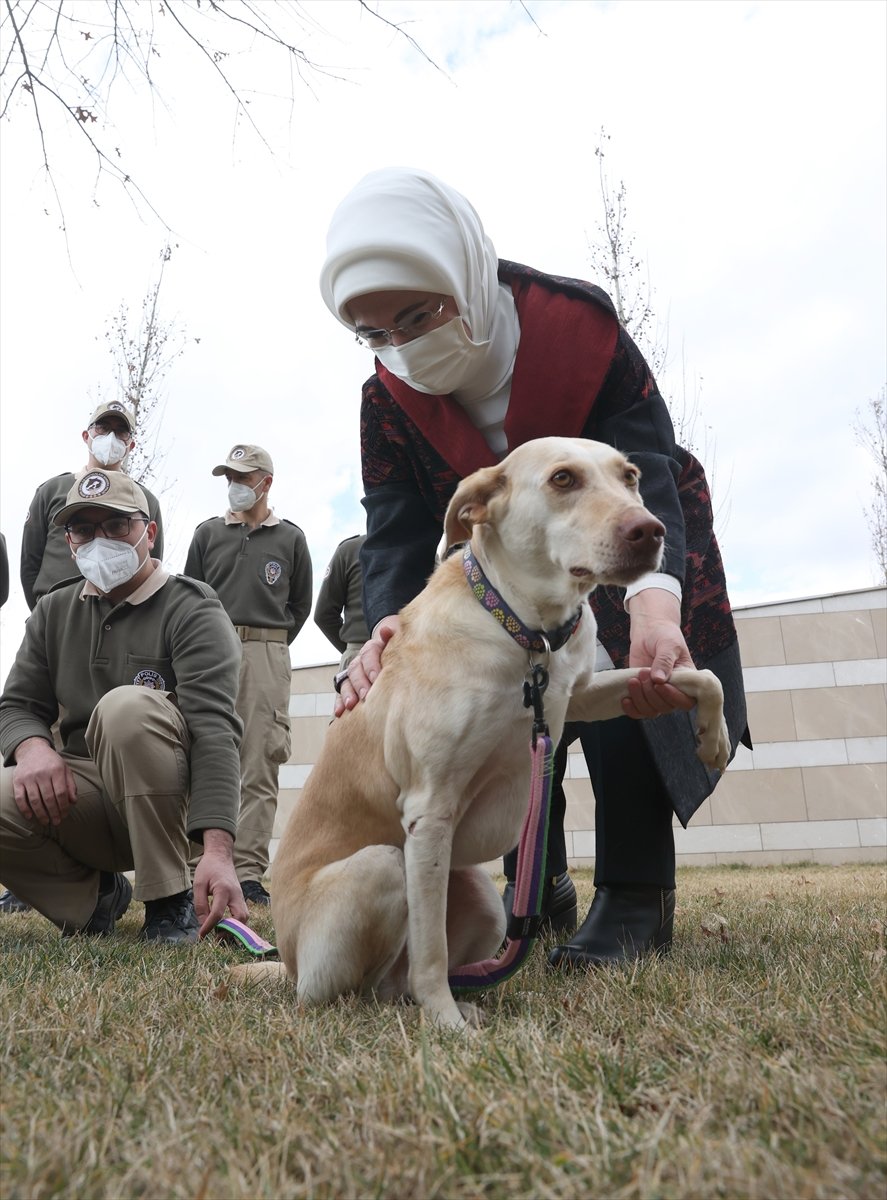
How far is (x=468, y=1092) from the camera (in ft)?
4.17

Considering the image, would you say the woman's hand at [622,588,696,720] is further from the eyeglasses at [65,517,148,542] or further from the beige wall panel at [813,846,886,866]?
the beige wall panel at [813,846,886,866]

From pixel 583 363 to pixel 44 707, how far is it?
2745 millimetres

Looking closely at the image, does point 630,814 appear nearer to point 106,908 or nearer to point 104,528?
point 106,908

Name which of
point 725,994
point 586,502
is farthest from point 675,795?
point 586,502

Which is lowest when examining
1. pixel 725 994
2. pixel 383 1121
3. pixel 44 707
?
pixel 725 994

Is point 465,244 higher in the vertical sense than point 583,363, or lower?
higher

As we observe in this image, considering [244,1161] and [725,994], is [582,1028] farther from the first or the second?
[244,1161]

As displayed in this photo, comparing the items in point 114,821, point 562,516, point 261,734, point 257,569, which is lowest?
point 114,821

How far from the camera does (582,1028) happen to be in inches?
67.3

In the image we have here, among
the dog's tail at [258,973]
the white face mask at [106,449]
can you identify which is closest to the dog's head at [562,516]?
the dog's tail at [258,973]

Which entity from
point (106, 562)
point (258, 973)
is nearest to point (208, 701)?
point (106, 562)

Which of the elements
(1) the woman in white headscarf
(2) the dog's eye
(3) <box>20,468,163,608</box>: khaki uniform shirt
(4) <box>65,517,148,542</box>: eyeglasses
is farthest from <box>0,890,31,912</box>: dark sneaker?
(2) the dog's eye

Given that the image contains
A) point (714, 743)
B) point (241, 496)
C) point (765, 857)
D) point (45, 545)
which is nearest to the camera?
point (714, 743)

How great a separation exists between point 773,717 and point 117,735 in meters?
8.68
